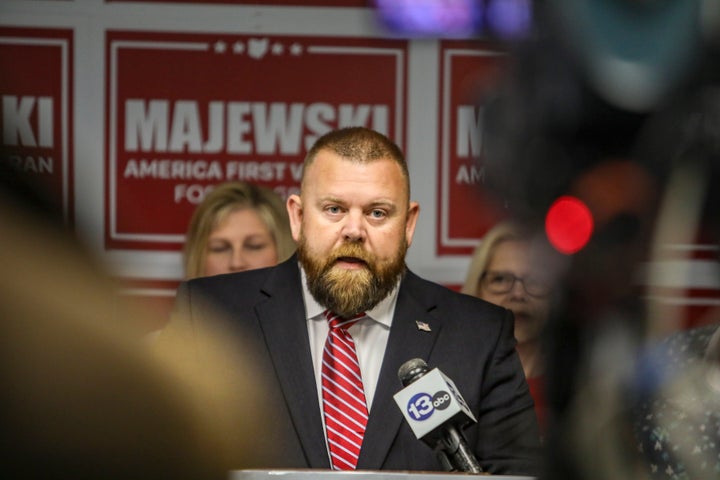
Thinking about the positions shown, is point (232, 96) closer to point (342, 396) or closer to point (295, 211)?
point (295, 211)

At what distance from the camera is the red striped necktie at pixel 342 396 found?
8.53ft

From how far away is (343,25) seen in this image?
4395 millimetres

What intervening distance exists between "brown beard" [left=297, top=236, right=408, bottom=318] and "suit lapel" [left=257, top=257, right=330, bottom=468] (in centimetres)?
8

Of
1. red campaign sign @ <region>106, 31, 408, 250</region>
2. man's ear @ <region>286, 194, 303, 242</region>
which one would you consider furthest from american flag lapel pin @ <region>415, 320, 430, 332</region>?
red campaign sign @ <region>106, 31, 408, 250</region>

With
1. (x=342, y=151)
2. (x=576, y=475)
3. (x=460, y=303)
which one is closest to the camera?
(x=576, y=475)

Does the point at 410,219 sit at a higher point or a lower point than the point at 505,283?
higher

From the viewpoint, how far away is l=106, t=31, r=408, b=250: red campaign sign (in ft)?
14.2

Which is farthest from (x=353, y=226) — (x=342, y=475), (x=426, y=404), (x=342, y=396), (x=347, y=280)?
(x=342, y=475)

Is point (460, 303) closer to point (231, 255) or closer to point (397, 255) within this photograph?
point (397, 255)

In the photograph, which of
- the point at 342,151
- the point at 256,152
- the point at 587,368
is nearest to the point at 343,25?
the point at 256,152

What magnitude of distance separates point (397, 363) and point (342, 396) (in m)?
0.15

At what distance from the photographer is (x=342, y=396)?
268 centimetres

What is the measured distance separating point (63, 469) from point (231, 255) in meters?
3.45

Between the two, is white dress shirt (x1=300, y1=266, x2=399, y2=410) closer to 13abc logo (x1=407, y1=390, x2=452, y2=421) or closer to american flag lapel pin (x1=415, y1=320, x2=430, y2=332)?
american flag lapel pin (x1=415, y1=320, x2=430, y2=332)
